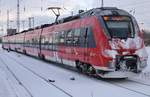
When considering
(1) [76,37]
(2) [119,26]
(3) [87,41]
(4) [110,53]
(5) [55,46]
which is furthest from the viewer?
(5) [55,46]

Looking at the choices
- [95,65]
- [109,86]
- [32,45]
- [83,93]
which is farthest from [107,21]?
[32,45]

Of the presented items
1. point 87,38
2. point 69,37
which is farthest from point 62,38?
point 87,38

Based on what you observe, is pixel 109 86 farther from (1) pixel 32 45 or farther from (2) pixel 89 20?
(1) pixel 32 45

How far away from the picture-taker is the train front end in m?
17.5

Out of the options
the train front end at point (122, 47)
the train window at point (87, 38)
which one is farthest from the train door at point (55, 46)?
the train front end at point (122, 47)

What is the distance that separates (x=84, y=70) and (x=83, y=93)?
6.28m

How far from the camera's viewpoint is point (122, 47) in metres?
17.7

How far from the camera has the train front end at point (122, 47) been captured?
57.4ft

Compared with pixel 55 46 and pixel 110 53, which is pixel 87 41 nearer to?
pixel 110 53

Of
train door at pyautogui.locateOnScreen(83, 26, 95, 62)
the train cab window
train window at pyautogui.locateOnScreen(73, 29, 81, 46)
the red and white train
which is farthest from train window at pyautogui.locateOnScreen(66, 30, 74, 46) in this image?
the train cab window

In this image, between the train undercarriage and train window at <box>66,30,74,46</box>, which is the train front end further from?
train window at <box>66,30,74,46</box>

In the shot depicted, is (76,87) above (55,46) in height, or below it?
below

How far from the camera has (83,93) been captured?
47.0ft

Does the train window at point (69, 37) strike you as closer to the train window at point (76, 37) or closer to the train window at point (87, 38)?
the train window at point (76, 37)
